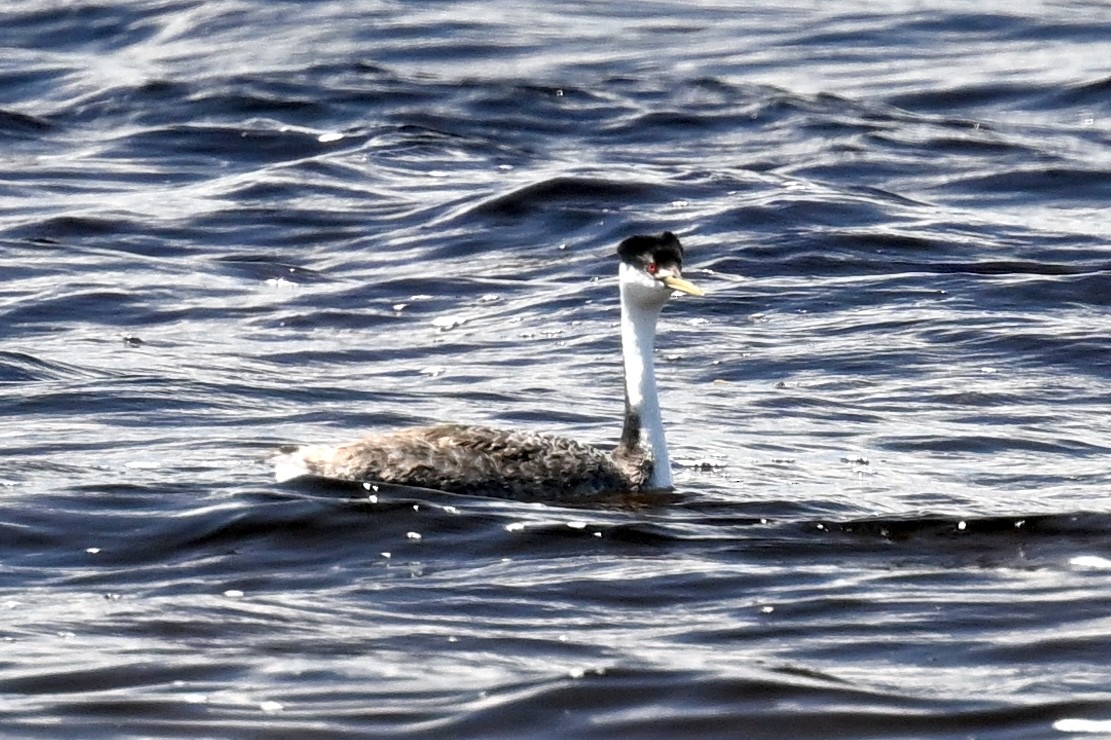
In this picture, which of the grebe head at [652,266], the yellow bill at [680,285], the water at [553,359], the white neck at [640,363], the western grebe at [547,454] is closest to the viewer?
the water at [553,359]

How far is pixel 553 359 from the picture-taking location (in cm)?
1378

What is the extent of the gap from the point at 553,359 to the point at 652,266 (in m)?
3.43

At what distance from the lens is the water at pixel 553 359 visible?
720 centimetres

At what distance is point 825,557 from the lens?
877cm

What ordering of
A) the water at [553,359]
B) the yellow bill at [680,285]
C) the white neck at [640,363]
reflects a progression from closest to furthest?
the water at [553,359] < the yellow bill at [680,285] < the white neck at [640,363]

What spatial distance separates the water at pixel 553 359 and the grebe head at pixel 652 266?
2.81 ft

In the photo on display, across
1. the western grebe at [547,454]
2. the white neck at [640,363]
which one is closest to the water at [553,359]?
the western grebe at [547,454]

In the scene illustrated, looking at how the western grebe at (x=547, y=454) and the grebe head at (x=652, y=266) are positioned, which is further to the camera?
the grebe head at (x=652, y=266)

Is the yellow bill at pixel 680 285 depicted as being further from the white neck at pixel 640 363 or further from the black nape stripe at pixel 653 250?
the white neck at pixel 640 363

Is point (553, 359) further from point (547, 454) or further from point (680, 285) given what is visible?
point (547, 454)

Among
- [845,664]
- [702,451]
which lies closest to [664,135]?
[702,451]

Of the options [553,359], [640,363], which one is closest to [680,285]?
[640,363]

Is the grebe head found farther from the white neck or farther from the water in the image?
the water

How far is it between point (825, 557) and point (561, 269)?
8.34 metres
